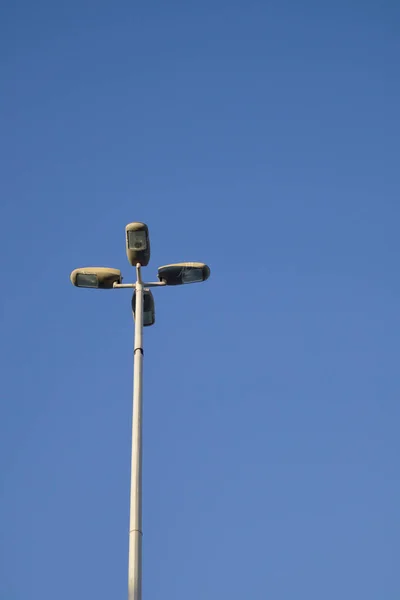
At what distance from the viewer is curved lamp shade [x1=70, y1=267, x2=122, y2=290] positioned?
16203 millimetres

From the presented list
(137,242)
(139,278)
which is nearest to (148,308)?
(139,278)

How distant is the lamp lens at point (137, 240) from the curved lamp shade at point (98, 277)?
0.42 metres

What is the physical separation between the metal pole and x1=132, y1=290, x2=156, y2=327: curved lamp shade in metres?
0.13

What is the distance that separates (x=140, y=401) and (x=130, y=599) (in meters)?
2.71

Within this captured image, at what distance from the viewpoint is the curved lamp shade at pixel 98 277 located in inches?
638

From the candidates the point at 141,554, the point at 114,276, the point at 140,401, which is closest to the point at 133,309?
the point at 114,276

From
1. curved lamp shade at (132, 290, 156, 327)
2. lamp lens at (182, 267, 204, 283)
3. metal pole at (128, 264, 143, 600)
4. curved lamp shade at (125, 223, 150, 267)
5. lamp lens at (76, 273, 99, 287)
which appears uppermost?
curved lamp shade at (125, 223, 150, 267)

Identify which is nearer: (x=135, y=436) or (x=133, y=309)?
(x=135, y=436)

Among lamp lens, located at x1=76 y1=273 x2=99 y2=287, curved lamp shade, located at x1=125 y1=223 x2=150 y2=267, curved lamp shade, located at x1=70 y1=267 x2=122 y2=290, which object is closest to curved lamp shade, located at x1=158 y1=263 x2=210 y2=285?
curved lamp shade, located at x1=125 y1=223 x2=150 y2=267

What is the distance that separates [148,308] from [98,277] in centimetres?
81

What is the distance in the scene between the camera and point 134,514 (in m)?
13.6

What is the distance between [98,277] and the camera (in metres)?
16.2

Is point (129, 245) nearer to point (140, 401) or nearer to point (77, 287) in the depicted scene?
point (77, 287)

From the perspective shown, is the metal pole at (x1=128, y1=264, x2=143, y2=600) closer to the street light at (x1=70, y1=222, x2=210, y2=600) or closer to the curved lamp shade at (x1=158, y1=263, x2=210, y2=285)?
the street light at (x1=70, y1=222, x2=210, y2=600)
